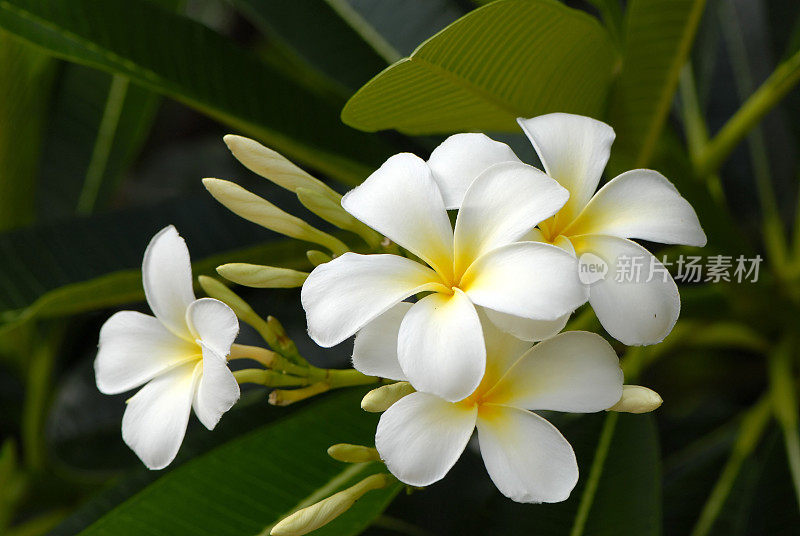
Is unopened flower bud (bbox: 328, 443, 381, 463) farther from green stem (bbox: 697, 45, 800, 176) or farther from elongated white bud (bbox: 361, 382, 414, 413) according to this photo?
green stem (bbox: 697, 45, 800, 176)

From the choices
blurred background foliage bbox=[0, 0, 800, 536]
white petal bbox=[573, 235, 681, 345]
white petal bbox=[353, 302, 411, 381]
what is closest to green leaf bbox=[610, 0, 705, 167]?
blurred background foliage bbox=[0, 0, 800, 536]

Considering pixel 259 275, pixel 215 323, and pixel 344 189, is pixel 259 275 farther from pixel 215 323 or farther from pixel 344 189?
pixel 344 189

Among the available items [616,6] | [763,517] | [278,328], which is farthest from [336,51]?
[763,517]

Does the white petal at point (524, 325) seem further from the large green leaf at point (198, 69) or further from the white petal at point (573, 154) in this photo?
the large green leaf at point (198, 69)

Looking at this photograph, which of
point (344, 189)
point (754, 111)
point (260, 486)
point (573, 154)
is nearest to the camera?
point (573, 154)

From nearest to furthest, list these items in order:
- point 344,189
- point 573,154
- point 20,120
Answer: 1. point 573,154
2. point 20,120
3. point 344,189

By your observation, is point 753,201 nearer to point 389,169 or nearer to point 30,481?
point 389,169

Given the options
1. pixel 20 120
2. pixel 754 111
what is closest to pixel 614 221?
pixel 754 111
